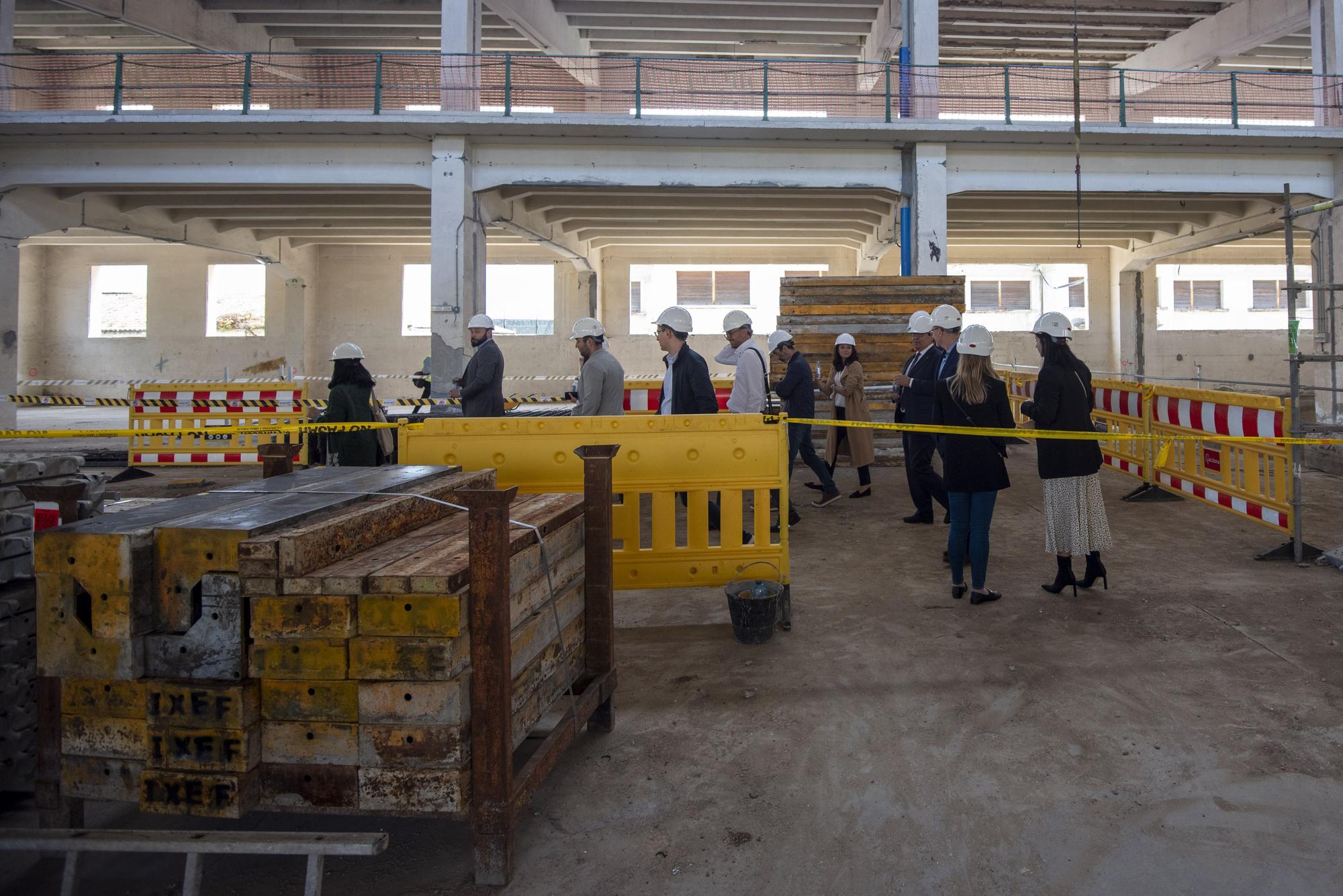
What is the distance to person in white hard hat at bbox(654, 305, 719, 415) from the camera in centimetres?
631

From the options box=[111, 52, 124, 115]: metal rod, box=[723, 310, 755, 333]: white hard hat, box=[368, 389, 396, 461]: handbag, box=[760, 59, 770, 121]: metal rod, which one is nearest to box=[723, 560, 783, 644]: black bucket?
box=[723, 310, 755, 333]: white hard hat

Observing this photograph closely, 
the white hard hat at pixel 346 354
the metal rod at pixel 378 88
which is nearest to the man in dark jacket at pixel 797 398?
the white hard hat at pixel 346 354

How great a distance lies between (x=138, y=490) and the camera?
10.2 meters

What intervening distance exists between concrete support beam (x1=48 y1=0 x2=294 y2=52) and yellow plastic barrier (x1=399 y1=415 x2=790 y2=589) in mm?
14998

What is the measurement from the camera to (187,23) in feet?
55.4

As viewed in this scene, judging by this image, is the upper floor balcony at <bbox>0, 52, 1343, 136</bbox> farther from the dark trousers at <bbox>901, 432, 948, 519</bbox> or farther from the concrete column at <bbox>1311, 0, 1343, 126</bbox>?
the dark trousers at <bbox>901, 432, 948, 519</bbox>

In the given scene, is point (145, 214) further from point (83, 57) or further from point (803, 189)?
point (803, 189)

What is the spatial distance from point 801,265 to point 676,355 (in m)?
20.6

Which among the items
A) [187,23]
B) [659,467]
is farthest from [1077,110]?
[187,23]

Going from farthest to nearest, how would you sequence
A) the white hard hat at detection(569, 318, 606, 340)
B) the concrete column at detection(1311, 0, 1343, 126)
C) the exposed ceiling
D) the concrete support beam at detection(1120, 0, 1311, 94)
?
the exposed ceiling < the concrete support beam at detection(1120, 0, 1311, 94) < the concrete column at detection(1311, 0, 1343, 126) < the white hard hat at detection(569, 318, 606, 340)

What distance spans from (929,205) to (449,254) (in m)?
9.00

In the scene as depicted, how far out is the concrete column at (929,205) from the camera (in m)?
15.0

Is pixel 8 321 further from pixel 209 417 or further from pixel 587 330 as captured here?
pixel 587 330

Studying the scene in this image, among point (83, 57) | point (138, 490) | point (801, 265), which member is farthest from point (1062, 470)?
point (801, 265)
